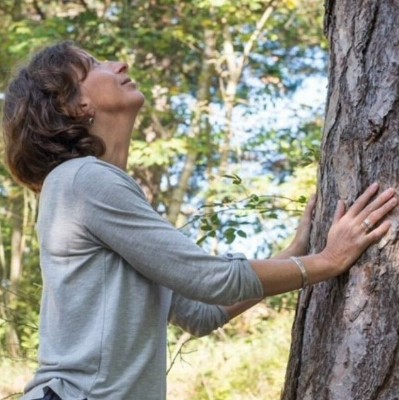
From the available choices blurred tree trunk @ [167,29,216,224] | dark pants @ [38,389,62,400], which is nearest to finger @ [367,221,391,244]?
dark pants @ [38,389,62,400]

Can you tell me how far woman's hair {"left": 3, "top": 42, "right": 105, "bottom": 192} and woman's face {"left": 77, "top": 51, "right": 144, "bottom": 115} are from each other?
22mm

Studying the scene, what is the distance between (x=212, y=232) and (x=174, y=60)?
27.5ft

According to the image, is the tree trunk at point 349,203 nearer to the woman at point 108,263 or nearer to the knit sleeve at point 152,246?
→ the woman at point 108,263

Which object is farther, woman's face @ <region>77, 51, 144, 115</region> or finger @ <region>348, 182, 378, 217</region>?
woman's face @ <region>77, 51, 144, 115</region>

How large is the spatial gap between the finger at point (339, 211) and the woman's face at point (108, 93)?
0.54m

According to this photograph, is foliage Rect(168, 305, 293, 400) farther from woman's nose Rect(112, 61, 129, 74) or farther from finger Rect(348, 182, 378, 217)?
finger Rect(348, 182, 378, 217)

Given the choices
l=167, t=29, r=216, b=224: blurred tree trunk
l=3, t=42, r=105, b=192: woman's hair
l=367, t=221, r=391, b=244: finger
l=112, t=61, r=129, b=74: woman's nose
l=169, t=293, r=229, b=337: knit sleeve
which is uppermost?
l=167, t=29, r=216, b=224: blurred tree trunk

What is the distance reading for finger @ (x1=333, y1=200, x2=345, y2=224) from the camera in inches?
83.8

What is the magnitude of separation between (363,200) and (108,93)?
26.1 inches

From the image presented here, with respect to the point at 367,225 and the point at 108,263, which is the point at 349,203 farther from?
the point at 108,263

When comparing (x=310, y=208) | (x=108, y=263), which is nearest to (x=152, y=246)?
Result: (x=108, y=263)

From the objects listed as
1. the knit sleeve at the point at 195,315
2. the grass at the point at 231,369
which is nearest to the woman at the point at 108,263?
the knit sleeve at the point at 195,315

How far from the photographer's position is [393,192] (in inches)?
80.7

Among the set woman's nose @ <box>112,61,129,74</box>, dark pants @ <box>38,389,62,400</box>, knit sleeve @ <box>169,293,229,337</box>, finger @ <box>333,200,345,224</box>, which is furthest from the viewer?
knit sleeve @ <box>169,293,229,337</box>
